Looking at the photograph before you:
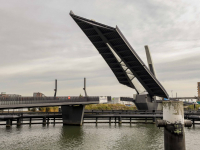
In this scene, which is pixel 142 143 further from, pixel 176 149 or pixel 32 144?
pixel 176 149

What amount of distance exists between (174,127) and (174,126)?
40mm

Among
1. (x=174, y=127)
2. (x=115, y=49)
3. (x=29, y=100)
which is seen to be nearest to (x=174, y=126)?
(x=174, y=127)

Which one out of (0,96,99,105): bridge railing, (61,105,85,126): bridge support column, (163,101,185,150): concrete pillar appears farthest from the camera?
(61,105,85,126): bridge support column

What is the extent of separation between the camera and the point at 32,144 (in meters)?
25.2

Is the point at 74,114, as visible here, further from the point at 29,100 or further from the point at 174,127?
the point at 174,127

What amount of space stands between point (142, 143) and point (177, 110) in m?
19.0

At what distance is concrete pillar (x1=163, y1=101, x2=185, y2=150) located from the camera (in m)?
8.53

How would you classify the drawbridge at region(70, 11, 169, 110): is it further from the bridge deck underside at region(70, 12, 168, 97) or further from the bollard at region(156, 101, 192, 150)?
the bollard at region(156, 101, 192, 150)

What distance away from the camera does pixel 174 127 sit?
8570mm

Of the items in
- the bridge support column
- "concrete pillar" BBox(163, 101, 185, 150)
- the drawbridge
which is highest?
the drawbridge

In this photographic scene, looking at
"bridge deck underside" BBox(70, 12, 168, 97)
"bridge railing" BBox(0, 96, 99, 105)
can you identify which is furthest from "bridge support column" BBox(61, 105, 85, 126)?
"bridge deck underside" BBox(70, 12, 168, 97)

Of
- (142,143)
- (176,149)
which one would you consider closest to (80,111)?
(142,143)

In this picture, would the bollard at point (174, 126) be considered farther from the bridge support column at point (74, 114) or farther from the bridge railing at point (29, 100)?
the bridge support column at point (74, 114)

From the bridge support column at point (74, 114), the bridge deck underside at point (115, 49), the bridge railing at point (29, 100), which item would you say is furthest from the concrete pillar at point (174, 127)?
the bridge support column at point (74, 114)
